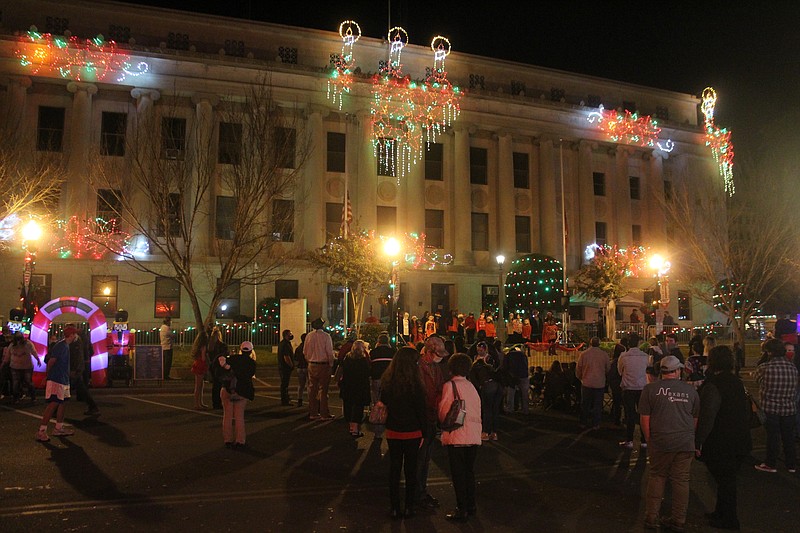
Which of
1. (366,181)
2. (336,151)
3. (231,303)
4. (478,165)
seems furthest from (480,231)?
(231,303)

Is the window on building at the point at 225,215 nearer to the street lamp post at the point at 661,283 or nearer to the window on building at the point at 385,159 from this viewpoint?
the window on building at the point at 385,159

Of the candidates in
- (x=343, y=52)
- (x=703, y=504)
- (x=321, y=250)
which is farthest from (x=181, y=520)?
(x=343, y=52)

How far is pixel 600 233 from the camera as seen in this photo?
41.6 meters

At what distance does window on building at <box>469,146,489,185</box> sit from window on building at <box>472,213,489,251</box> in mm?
2126

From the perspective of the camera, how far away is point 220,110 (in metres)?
32.8

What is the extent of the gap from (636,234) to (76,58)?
35.1 m

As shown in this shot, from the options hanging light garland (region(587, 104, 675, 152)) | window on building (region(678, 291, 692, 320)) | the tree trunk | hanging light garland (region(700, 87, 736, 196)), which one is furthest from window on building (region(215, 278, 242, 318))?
hanging light garland (region(700, 87, 736, 196))

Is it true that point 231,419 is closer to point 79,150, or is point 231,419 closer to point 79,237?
point 79,237

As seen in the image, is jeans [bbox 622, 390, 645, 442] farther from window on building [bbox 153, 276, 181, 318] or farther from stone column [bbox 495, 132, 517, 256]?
stone column [bbox 495, 132, 517, 256]

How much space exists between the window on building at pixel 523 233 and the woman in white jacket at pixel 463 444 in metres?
33.2

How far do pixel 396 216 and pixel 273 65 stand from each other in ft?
34.8

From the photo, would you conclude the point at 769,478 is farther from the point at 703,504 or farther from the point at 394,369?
the point at 394,369

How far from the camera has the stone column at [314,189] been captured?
111 feet

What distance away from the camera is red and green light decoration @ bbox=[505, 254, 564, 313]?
31406 millimetres
